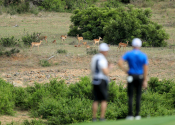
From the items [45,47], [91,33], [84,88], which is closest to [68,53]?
[45,47]

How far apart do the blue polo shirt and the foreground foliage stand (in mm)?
3748

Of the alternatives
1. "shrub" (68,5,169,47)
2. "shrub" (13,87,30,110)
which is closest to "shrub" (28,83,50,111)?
"shrub" (13,87,30,110)

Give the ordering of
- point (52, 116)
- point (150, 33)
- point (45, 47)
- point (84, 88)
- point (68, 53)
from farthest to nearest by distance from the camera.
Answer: point (150, 33) → point (45, 47) → point (68, 53) → point (84, 88) → point (52, 116)

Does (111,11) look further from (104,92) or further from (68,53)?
(104,92)

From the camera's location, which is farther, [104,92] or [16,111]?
[16,111]

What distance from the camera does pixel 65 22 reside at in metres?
33.8

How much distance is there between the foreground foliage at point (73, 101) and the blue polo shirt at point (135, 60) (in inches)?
148

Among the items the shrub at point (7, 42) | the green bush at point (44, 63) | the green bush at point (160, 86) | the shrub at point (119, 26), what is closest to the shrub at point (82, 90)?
the green bush at point (160, 86)

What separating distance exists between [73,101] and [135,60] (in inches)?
195

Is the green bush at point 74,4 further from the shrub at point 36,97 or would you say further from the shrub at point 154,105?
the shrub at point 154,105

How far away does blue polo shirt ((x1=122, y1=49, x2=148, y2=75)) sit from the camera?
651 cm

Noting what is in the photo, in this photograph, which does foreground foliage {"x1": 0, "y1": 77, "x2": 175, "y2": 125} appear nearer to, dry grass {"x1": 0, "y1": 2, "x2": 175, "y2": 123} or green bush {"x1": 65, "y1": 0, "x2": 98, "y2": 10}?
dry grass {"x1": 0, "y1": 2, "x2": 175, "y2": 123}

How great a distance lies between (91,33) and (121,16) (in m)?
2.88

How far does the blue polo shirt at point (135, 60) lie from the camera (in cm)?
651
